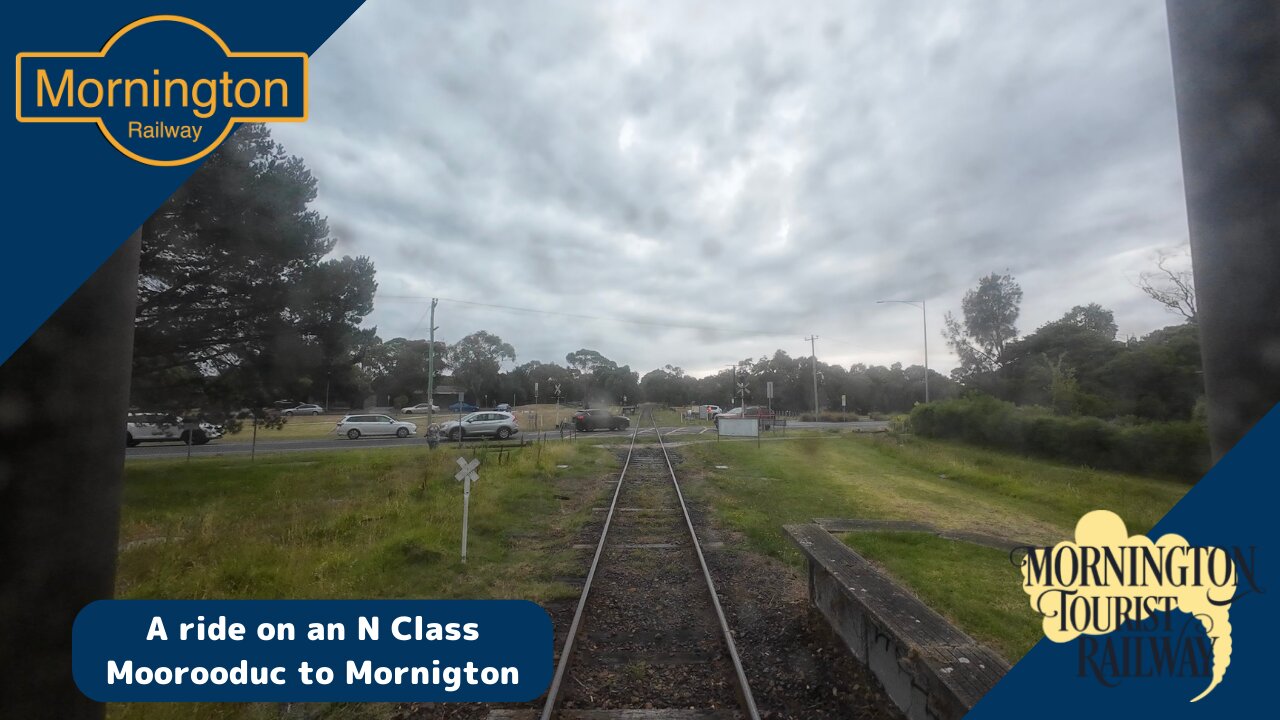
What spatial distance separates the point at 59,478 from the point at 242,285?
36.8 ft

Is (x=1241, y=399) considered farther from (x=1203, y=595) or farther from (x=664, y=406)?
(x=664, y=406)

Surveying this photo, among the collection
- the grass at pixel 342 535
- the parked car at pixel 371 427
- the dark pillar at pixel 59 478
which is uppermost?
the dark pillar at pixel 59 478

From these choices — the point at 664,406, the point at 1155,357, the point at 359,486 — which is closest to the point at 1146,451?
the point at 1155,357

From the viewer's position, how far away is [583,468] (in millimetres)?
Result: 16422

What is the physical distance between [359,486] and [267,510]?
2.93 m

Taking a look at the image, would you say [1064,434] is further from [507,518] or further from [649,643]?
[649,643]

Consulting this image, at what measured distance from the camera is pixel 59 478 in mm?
1357

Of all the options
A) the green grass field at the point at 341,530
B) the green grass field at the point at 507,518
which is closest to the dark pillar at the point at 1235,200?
the green grass field at the point at 507,518

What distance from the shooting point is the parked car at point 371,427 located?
1143 inches

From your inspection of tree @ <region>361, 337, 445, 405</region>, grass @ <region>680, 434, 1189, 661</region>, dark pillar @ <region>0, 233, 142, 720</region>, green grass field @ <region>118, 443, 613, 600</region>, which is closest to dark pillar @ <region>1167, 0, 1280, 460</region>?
grass @ <region>680, 434, 1189, 661</region>

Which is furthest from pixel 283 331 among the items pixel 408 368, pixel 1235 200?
pixel 408 368

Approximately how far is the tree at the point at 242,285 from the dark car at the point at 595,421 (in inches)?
740

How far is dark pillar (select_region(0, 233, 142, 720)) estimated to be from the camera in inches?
52.5

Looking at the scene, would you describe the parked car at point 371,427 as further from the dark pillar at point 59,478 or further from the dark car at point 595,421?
the dark pillar at point 59,478
